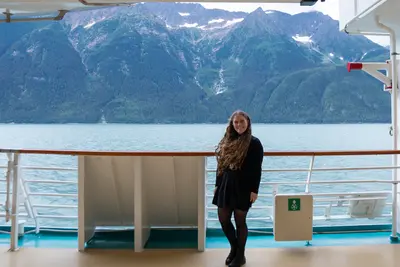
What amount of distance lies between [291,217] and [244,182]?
0.60 metres

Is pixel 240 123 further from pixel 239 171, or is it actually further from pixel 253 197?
pixel 253 197

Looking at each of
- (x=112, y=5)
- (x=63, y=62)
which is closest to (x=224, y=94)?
(x=63, y=62)

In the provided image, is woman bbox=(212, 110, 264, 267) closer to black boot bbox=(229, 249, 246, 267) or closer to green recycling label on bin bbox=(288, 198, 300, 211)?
black boot bbox=(229, 249, 246, 267)

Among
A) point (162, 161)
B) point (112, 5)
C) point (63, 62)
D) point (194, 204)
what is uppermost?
point (63, 62)

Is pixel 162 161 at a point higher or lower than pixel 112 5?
lower

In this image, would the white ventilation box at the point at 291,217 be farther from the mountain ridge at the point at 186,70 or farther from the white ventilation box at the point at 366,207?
the mountain ridge at the point at 186,70

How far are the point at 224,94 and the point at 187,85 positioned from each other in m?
4.47

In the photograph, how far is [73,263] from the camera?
86.9 inches

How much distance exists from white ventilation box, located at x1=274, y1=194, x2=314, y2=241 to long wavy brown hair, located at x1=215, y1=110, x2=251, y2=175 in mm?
568

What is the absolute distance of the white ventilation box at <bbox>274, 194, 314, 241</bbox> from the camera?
7.94 feet

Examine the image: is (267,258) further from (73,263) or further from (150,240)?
(73,263)

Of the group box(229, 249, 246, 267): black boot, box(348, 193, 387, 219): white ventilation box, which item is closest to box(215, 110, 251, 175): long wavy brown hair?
box(229, 249, 246, 267): black boot

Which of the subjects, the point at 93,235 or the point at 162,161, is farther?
the point at 93,235

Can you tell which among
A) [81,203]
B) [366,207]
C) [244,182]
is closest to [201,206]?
[244,182]
